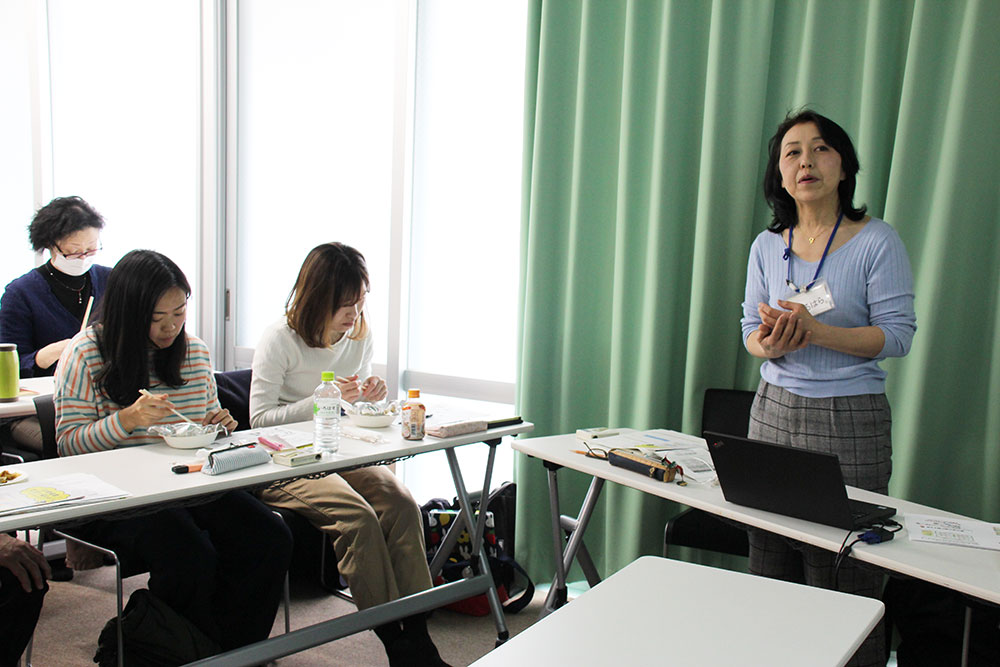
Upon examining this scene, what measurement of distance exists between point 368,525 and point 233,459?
515 mm

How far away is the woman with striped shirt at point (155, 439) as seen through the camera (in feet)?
6.56

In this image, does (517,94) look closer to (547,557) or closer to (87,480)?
(547,557)

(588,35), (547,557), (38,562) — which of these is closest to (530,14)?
(588,35)

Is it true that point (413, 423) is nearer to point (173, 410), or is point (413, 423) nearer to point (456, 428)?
point (456, 428)

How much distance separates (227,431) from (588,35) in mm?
2060

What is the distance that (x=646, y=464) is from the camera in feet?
6.48

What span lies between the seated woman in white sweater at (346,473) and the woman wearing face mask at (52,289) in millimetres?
1302

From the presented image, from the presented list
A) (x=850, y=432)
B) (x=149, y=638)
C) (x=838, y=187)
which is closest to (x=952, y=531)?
(x=850, y=432)

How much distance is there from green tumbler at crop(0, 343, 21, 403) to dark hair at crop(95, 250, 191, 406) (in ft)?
2.73

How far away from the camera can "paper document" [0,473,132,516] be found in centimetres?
156

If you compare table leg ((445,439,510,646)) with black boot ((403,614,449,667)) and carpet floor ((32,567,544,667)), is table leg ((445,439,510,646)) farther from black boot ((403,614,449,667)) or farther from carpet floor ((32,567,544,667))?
Result: black boot ((403,614,449,667))

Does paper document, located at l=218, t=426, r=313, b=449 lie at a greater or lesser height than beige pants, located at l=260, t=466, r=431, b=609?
greater

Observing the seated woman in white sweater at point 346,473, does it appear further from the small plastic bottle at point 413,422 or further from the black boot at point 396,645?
the small plastic bottle at point 413,422

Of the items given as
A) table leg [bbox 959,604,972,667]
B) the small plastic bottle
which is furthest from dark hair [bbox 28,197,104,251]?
table leg [bbox 959,604,972,667]
